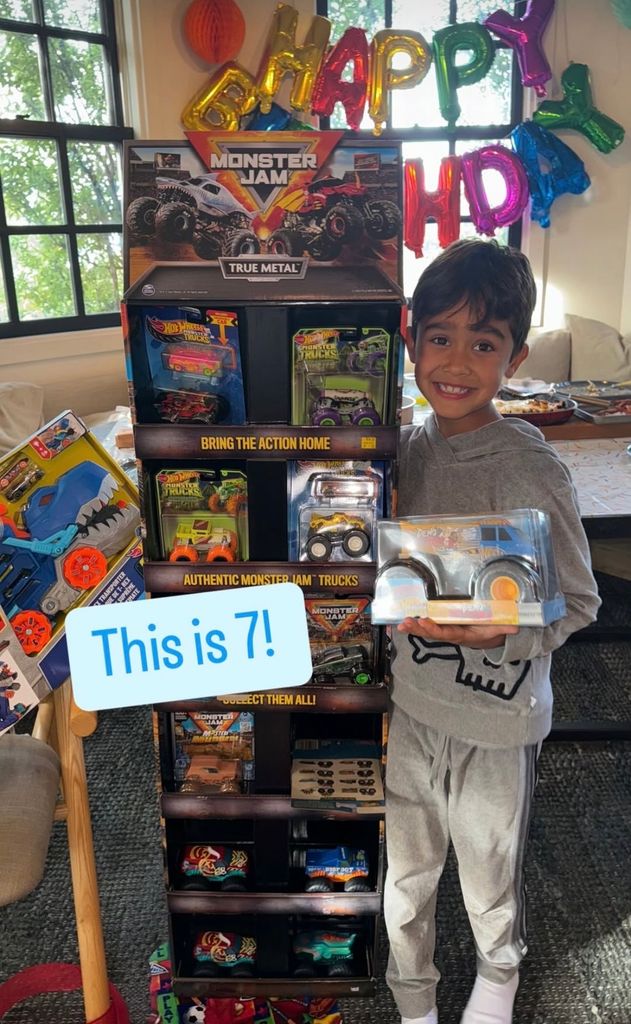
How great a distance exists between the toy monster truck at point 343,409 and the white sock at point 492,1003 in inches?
41.1

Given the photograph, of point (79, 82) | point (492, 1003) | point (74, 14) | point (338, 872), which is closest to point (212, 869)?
point (338, 872)

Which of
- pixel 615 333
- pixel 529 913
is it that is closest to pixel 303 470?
pixel 529 913

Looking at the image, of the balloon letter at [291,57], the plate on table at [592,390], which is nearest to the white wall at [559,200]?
the balloon letter at [291,57]

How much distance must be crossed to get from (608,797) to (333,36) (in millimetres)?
4461

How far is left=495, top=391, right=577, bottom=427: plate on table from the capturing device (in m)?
2.47

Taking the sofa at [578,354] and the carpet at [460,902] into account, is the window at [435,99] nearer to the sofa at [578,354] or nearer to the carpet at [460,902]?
the sofa at [578,354]

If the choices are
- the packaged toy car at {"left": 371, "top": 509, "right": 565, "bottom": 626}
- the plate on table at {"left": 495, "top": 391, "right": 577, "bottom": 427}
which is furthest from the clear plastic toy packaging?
the plate on table at {"left": 495, "top": 391, "right": 577, "bottom": 427}

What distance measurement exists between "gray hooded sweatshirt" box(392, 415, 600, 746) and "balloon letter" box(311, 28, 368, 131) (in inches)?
147

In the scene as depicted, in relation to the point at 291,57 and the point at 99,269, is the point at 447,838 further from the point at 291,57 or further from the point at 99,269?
the point at 291,57

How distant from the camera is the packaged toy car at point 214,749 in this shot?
1.32 metres

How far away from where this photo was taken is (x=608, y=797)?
6.98 feet

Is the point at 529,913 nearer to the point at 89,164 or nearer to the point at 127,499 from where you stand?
the point at 127,499

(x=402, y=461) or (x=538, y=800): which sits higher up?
(x=402, y=461)

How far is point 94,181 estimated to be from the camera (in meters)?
4.25
